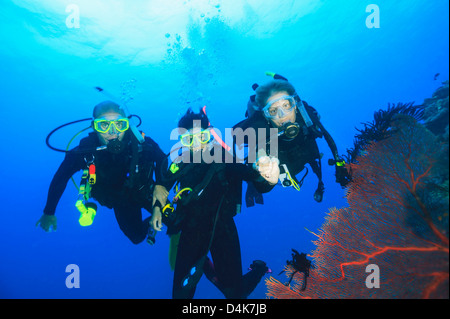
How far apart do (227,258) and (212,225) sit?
73cm

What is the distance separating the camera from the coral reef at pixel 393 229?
2.04m

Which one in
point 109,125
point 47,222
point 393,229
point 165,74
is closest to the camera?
point 393,229

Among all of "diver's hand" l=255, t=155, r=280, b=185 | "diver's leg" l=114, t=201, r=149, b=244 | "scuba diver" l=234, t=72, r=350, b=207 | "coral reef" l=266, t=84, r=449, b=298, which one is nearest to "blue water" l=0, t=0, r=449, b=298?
"diver's leg" l=114, t=201, r=149, b=244

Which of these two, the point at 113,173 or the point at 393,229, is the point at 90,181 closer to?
the point at 113,173

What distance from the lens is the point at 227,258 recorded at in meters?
4.06

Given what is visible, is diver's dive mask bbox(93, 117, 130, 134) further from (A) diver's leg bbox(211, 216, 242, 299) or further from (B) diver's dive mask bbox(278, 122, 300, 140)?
(B) diver's dive mask bbox(278, 122, 300, 140)

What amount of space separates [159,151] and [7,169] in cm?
4537

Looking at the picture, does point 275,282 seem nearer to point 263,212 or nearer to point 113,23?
point 113,23

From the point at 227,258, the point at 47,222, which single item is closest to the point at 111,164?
the point at 47,222

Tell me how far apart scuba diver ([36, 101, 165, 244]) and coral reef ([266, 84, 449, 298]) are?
3386mm

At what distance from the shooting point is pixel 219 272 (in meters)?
4.14

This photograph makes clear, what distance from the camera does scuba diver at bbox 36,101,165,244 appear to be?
15.2ft

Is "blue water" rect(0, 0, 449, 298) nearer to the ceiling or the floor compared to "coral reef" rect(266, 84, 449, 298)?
nearer to the ceiling

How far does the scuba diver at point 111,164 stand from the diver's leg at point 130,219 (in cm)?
9
